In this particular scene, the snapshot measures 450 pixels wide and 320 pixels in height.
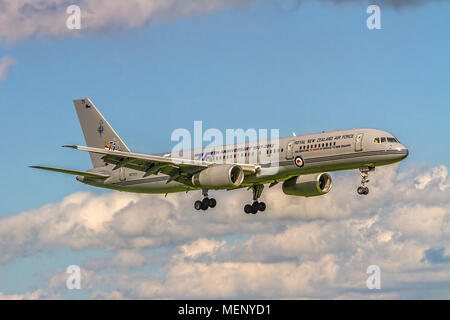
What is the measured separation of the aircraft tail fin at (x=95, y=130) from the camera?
84125 mm

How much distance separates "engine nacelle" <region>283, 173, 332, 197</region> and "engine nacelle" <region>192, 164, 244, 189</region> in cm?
845

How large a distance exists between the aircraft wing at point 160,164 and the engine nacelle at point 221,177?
84 cm

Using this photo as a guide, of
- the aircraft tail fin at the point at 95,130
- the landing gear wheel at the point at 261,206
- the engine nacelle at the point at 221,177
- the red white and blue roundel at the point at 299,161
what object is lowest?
the landing gear wheel at the point at 261,206

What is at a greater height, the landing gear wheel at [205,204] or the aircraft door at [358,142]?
the aircraft door at [358,142]

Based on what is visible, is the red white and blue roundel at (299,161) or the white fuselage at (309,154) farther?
the red white and blue roundel at (299,161)

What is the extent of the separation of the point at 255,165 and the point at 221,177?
365 centimetres

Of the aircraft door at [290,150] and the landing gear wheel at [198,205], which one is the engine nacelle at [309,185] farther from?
the landing gear wheel at [198,205]

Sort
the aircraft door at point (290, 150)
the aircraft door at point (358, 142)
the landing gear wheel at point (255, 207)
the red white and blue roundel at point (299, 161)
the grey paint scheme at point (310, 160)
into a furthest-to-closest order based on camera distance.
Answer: the landing gear wheel at point (255, 207) < the aircraft door at point (290, 150) < the red white and blue roundel at point (299, 161) < the aircraft door at point (358, 142) < the grey paint scheme at point (310, 160)

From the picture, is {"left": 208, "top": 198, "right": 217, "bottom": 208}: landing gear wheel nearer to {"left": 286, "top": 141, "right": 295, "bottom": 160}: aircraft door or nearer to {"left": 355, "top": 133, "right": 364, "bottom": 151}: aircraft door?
{"left": 286, "top": 141, "right": 295, "bottom": 160}: aircraft door

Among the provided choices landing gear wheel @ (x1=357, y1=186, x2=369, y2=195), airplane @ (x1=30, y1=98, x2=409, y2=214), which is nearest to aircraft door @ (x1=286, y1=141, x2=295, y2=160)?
airplane @ (x1=30, y1=98, x2=409, y2=214)

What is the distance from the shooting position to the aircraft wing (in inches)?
2736

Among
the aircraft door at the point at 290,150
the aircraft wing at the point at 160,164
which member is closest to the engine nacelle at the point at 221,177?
the aircraft wing at the point at 160,164
